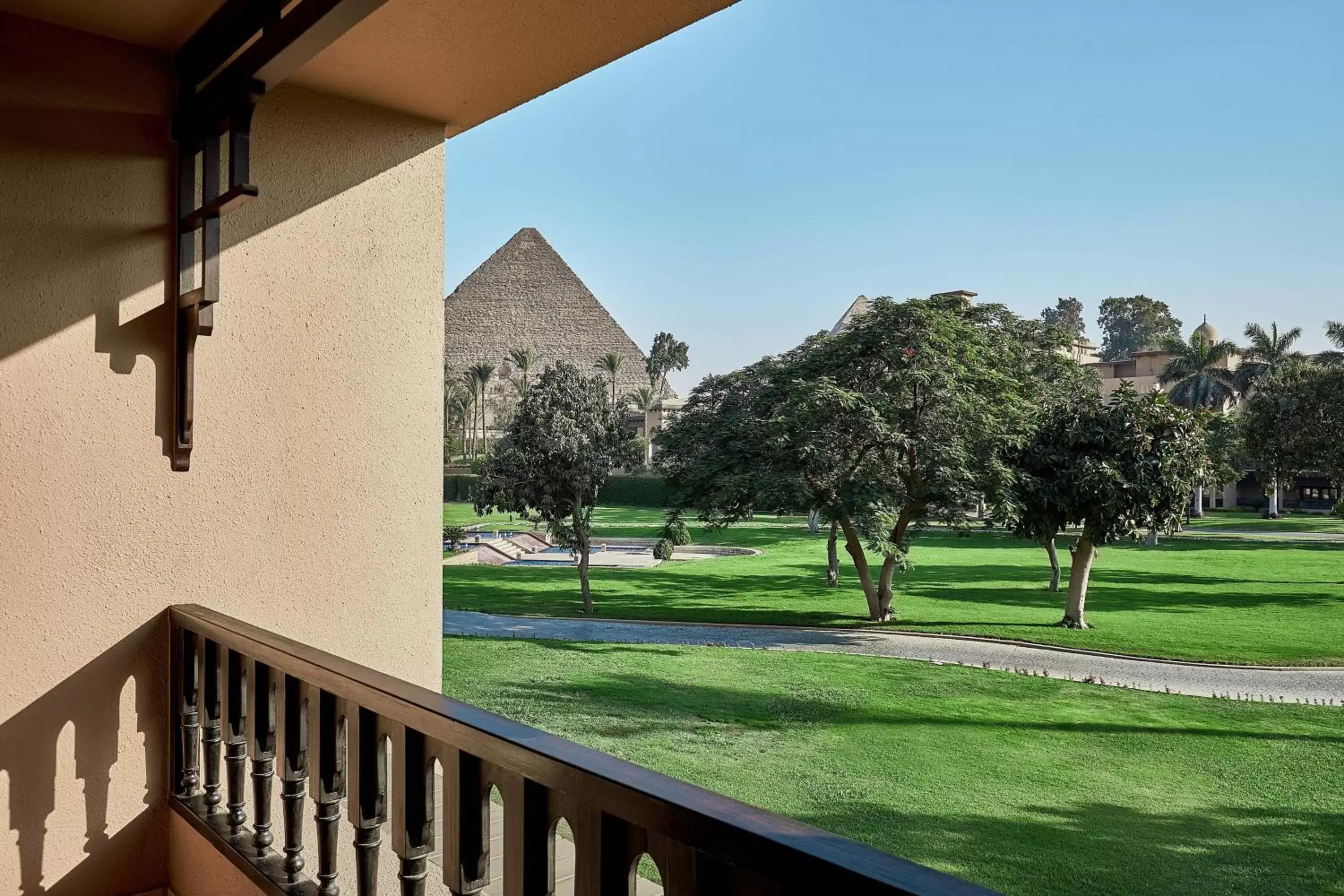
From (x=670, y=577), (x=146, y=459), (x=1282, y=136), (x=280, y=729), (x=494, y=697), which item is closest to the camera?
(x=280, y=729)

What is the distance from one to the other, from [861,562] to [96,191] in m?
12.2

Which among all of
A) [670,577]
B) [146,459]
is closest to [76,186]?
[146,459]

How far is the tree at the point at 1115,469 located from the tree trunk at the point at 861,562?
2.10m

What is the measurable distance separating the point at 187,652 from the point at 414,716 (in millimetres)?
884

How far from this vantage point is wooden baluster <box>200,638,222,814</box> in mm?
1547

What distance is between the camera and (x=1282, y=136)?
43.5 meters

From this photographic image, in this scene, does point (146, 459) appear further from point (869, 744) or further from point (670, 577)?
point (670, 577)

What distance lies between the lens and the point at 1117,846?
6.63m

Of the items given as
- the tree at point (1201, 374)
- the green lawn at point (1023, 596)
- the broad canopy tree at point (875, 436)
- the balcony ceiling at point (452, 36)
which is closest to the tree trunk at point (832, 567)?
the green lawn at point (1023, 596)

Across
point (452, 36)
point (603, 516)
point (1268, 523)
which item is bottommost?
point (1268, 523)

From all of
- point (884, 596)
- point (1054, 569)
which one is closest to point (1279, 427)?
point (1054, 569)

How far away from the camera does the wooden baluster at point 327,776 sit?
1166 millimetres

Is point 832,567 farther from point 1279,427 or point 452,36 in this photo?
point 452,36

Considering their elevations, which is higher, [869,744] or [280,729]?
[280,729]
